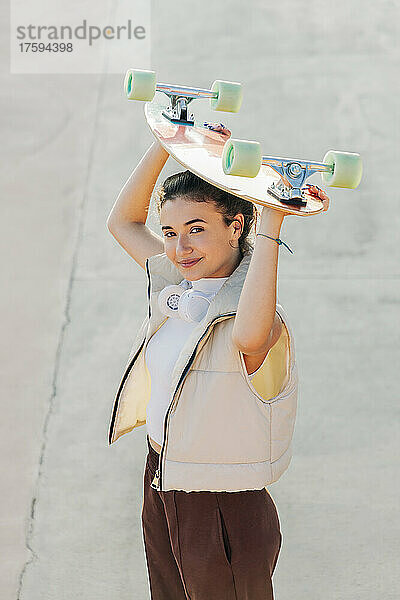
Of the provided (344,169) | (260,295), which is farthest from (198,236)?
(344,169)

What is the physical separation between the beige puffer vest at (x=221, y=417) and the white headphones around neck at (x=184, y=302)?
4 cm

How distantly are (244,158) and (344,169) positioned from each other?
21cm

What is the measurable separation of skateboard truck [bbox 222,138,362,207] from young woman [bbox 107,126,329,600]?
28 cm

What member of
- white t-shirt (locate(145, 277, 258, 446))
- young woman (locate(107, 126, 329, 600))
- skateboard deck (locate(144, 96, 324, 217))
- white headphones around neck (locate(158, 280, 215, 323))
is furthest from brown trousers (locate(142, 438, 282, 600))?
skateboard deck (locate(144, 96, 324, 217))

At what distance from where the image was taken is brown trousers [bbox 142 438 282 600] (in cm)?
232

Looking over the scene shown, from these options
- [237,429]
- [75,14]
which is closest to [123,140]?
[75,14]

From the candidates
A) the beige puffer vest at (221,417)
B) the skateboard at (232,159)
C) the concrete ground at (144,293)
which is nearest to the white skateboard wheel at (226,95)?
the skateboard at (232,159)

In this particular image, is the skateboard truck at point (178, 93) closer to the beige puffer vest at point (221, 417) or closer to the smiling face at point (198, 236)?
the smiling face at point (198, 236)

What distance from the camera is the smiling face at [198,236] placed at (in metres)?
2.25

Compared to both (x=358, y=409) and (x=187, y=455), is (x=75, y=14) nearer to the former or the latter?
(x=358, y=409)

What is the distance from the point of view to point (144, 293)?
5340 mm

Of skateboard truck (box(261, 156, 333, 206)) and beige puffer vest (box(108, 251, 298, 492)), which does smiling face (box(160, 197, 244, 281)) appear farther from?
skateboard truck (box(261, 156, 333, 206))

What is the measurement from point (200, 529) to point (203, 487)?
0.12 metres

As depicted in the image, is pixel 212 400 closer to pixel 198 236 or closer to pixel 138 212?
pixel 198 236
